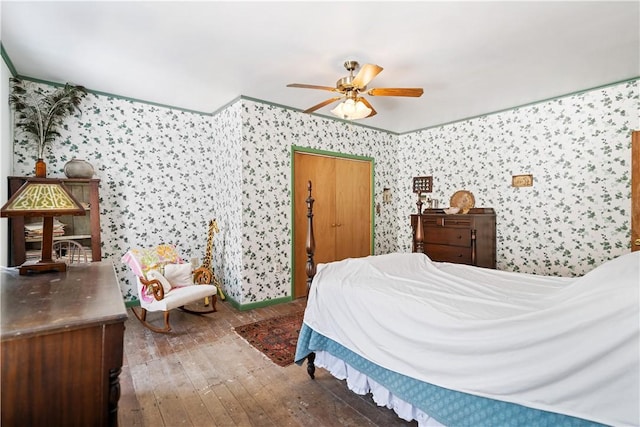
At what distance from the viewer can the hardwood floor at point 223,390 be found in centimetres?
185

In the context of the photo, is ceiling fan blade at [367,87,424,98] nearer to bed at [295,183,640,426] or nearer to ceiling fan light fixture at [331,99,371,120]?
ceiling fan light fixture at [331,99,371,120]

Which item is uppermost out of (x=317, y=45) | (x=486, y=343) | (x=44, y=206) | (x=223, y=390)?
(x=317, y=45)

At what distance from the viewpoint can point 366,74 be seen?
2.37 m

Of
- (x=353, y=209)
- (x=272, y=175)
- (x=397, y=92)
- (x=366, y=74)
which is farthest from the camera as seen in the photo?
(x=353, y=209)

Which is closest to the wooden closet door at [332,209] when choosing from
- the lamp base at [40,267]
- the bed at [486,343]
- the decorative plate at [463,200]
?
the decorative plate at [463,200]

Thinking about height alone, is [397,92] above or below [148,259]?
above

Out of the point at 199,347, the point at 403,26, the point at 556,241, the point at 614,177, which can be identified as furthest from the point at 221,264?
the point at 614,177

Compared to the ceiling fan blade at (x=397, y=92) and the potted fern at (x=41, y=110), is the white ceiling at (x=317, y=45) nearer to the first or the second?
the potted fern at (x=41, y=110)

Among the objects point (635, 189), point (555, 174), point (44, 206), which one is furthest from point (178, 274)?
point (635, 189)

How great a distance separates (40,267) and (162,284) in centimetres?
172

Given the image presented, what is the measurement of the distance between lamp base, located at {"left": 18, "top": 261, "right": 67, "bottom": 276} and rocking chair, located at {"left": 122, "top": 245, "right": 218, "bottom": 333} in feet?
5.01

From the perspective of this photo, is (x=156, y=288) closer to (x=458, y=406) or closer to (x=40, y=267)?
(x=40, y=267)

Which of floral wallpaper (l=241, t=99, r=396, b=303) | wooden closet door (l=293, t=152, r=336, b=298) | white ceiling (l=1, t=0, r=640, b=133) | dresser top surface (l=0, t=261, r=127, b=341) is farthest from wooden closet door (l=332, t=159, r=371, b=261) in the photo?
dresser top surface (l=0, t=261, r=127, b=341)

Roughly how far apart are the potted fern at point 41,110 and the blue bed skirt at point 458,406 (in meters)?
3.59
